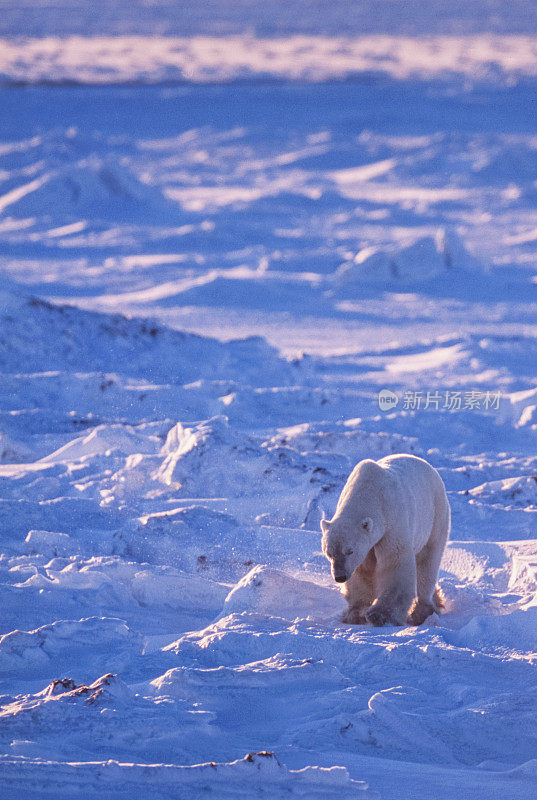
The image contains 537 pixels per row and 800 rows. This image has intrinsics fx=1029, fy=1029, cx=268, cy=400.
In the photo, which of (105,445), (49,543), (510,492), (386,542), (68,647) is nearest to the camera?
(68,647)

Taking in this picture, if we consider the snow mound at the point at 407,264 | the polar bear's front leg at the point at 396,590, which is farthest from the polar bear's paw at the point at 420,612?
the snow mound at the point at 407,264

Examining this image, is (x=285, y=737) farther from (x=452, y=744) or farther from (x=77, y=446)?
(x=77, y=446)

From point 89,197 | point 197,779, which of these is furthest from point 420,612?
point 89,197

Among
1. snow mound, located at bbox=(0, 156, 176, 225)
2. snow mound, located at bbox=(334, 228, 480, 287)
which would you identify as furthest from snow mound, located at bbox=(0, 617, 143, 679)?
snow mound, located at bbox=(0, 156, 176, 225)

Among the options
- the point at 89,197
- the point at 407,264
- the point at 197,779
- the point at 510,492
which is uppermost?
the point at 89,197

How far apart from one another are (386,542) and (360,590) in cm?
26

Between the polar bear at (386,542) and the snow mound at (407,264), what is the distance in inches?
428

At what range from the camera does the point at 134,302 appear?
46.2 ft

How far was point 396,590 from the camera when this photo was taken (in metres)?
4.10

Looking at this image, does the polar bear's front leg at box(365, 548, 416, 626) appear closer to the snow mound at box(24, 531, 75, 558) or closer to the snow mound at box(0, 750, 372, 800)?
the snow mound at box(0, 750, 372, 800)

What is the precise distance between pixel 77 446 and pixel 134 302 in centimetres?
765

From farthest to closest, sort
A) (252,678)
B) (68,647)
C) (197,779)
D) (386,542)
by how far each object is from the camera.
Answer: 1. (386,542)
2. (68,647)
3. (252,678)
4. (197,779)

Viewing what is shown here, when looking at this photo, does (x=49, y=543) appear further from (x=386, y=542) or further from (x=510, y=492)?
(x=510, y=492)

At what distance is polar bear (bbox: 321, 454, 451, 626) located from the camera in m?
3.88
